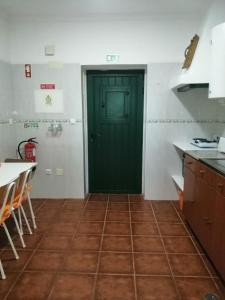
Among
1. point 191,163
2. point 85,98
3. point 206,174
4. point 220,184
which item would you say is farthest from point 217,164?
point 85,98

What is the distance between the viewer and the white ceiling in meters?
2.90

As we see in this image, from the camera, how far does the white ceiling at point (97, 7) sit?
2896 mm

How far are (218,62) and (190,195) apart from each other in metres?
1.42

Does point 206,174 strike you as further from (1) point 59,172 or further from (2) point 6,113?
(2) point 6,113

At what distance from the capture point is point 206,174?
217 cm

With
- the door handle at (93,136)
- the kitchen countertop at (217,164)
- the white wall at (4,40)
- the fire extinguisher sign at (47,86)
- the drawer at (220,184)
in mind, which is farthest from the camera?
the door handle at (93,136)

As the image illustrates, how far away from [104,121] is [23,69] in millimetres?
1457


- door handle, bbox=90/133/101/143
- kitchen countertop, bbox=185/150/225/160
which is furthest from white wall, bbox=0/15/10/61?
kitchen countertop, bbox=185/150/225/160

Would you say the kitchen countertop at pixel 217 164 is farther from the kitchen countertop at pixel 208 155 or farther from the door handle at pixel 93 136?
the door handle at pixel 93 136

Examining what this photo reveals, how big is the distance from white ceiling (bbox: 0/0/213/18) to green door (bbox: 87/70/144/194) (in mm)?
825

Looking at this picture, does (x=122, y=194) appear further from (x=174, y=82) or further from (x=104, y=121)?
(x=174, y=82)

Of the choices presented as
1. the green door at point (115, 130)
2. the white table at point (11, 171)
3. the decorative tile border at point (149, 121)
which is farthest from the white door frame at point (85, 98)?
the white table at point (11, 171)

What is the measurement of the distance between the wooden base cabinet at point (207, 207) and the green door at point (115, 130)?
1299mm

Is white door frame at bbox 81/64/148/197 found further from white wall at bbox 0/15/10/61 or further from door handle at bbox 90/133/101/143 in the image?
white wall at bbox 0/15/10/61
